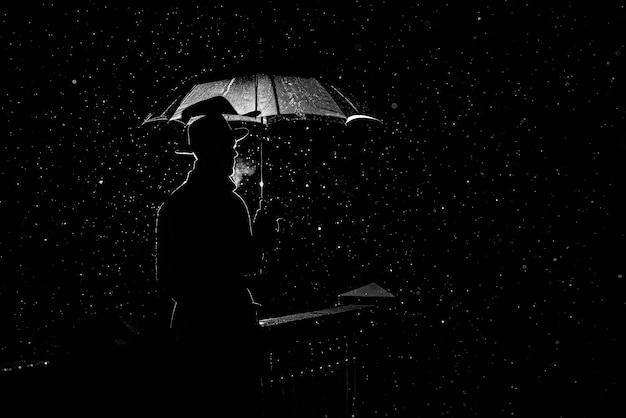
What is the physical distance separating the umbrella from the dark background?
3.51 ft

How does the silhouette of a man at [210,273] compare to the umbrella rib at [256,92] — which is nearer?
the silhouette of a man at [210,273]

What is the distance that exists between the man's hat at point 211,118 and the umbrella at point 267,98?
1.23ft

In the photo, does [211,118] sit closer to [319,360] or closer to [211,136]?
[211,136]

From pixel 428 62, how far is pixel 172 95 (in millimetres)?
2702

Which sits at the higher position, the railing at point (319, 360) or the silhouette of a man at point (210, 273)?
the silhouette of a man at point (210, 273)

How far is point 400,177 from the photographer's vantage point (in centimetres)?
534

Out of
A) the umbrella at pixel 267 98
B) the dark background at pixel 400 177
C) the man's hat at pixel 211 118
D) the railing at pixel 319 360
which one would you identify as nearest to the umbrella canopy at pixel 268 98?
the umbrella at pixel 267 98

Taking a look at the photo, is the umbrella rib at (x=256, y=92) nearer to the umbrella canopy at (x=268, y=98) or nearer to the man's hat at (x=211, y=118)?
the umbrella canopy at (x=268, y=98)

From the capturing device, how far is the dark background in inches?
181

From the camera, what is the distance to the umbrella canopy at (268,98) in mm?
3430

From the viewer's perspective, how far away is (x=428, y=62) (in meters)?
5.18

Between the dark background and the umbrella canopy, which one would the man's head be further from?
the dark background

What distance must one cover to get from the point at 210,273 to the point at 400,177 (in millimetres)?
3032

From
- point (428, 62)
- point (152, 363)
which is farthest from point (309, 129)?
point (152, 363)
